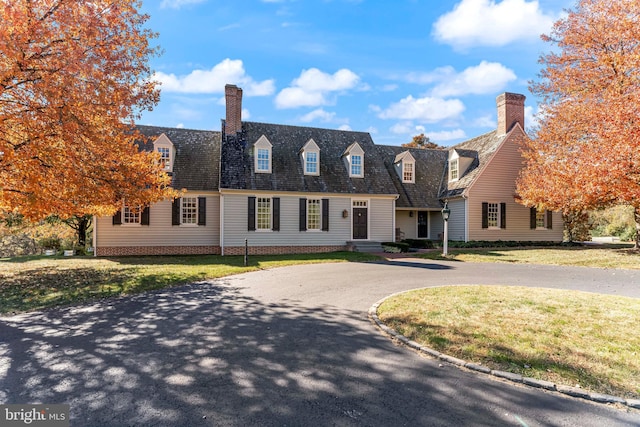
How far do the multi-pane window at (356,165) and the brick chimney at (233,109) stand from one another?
23.3ft

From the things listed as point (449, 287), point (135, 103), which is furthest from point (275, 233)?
point (449, 287)

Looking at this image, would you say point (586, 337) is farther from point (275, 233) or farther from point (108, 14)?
point (275, 233)

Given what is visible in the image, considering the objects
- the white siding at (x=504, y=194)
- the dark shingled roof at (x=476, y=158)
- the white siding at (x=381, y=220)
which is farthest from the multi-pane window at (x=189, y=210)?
the white siding at (x=504, y=194)

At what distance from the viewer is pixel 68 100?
859 cm

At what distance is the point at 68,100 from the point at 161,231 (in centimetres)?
1092

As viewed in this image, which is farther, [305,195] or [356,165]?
[356,165]

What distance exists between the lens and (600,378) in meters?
3.93

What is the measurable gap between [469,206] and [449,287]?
14011mm

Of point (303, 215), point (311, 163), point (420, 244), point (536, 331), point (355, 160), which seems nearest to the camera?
point (536, 331)

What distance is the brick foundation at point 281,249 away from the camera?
1867 centimetres

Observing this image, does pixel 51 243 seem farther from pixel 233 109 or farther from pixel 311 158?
pixel 311 158

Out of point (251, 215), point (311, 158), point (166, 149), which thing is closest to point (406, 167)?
point (311, 158)

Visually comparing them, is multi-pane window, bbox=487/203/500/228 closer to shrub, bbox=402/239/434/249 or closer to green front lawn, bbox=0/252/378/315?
shrub, bbox=402/239/434/249

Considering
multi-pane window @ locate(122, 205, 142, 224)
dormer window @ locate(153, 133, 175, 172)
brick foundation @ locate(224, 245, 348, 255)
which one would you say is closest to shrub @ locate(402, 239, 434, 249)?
brick foundation @ locate(224, 245, 348, 255)
